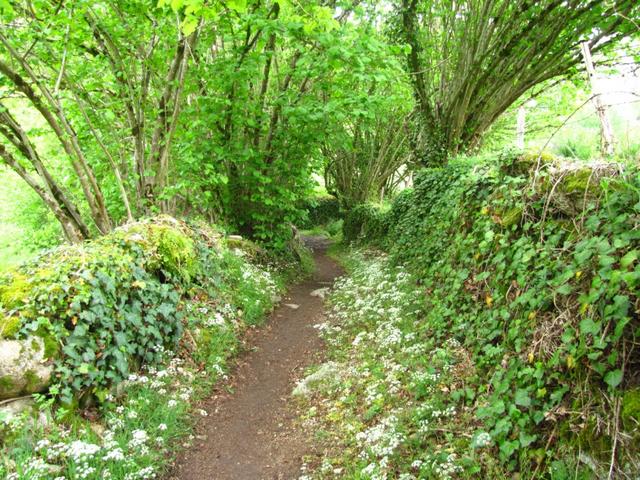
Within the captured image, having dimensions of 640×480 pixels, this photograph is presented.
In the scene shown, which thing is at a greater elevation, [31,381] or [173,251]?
[173,251]

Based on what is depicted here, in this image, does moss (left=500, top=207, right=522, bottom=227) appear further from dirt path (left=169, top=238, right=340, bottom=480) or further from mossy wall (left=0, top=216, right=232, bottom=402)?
mossy wall (left=0, top=216, right=232, bottom=402)

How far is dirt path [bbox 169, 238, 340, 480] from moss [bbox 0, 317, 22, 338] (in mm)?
2083

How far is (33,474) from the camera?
3.10 metres

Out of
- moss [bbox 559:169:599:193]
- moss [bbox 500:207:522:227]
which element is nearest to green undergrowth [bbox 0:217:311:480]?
moss [bbox 500:207:522:227]

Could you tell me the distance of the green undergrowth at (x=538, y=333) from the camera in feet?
8.75

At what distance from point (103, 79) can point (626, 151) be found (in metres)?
8.77

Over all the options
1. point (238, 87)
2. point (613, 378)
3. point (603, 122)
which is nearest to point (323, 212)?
point (238, 87)

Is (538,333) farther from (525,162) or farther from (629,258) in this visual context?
(525,162)

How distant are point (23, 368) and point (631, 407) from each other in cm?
490

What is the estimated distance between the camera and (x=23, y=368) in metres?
3.66

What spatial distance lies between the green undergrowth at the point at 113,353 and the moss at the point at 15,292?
1 cm

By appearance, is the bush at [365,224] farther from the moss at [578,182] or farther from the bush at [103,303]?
the moss at [578,182]

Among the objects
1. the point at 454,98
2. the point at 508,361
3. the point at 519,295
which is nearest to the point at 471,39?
the point at 454,98

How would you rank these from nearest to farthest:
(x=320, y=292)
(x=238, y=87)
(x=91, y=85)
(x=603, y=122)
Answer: (x=603, y=122)
(x=91, y=85)
(x=238, y=87)
(x=320, y=292)
